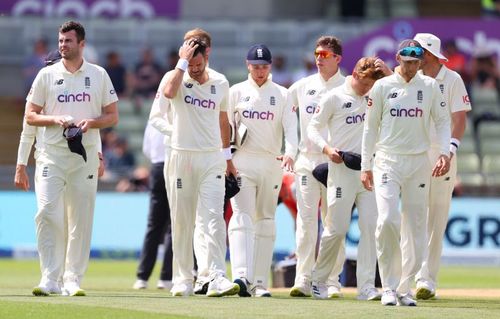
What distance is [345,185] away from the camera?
14242 mm

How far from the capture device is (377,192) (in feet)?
43.7

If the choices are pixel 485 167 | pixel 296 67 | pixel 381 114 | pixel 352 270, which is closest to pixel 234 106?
pixel 381 114

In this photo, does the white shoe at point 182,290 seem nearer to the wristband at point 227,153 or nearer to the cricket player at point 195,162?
the cricket player at point 195,162

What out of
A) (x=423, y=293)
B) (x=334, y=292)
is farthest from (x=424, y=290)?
(x=334, y=292)

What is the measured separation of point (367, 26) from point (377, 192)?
17.0 m

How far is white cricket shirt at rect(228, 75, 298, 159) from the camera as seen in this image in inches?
582

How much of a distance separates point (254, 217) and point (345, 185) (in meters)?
1.00

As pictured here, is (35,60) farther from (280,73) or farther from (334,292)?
(334,292)

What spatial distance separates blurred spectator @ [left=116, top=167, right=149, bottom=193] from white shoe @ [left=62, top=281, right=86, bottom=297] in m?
10.2

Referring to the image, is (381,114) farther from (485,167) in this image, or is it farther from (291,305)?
(485,167)

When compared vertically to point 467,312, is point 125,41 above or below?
above

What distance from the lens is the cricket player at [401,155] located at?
13.3 metres

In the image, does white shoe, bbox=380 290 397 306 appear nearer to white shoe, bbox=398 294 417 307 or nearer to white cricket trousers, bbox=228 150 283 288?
white shoe, bbox=398 294 417 307

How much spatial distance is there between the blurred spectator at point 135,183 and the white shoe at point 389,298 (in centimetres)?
1098
